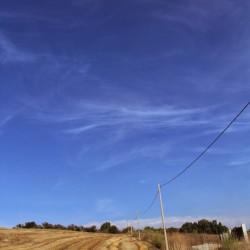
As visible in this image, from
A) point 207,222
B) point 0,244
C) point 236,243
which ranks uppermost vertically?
point 207,222

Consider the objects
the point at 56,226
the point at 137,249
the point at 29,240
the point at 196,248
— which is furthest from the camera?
the point at 56,226

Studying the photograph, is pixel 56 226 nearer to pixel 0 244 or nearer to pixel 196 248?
pixel 0 244

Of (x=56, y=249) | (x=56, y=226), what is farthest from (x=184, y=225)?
(x=56, y=249)

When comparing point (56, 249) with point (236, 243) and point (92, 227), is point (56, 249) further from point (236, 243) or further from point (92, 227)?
point (92, 227)

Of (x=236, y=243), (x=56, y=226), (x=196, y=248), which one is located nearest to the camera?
(x=236, y=243)

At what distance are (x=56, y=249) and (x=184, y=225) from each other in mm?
69195

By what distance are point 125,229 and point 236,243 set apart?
80.3m

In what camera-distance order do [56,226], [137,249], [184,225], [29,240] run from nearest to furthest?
[137,249]
[29,240]
[56,226]
[184,225]

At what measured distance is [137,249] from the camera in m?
32.2

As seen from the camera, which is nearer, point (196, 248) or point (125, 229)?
point (196, 248)

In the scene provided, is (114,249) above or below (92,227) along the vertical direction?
below

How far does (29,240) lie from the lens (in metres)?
36.2

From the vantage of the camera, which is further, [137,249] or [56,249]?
[137,249]

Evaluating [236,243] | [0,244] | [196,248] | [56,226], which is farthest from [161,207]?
[56,226]
